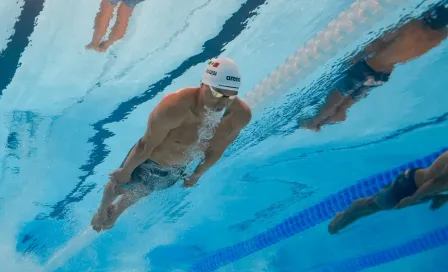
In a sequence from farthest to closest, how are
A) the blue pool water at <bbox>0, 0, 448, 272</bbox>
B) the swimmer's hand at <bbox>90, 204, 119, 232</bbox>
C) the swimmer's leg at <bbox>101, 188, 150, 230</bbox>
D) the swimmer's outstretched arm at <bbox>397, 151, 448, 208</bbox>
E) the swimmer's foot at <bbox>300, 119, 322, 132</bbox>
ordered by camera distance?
the swimmer's foot at <bbox>300, 119, 322, 132</bbox> < the swimmer's leg at <bbox>101, 188, 150, 230</bbox> < the swimmer's hand at <bbox>90, 204, 119, 232</bbox> < the swimmer's outstretched arm at <bbox>397, 151, 448, 208</bbox> < the blue pool water at <bbox>0, 0, 448, 272</bbox>

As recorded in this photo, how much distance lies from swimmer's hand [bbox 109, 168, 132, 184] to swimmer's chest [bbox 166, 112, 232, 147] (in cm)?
86

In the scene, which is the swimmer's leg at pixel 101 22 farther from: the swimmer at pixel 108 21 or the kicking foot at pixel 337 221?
the kicking foot at pixel 337 221

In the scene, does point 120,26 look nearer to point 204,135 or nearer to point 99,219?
point 204,135

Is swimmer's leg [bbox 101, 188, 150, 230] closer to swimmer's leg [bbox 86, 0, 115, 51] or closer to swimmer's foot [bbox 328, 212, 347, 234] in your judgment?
swimmer's leg [bbox 86, 0, 115, 51]

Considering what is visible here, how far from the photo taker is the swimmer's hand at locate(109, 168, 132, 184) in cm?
542

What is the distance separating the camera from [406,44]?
523 cm

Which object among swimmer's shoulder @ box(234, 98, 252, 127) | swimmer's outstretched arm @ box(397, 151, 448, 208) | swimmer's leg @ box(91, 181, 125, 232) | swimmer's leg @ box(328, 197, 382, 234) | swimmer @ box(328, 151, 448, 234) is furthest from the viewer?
swimmer's leg @ box(328, 197, 382, 234)

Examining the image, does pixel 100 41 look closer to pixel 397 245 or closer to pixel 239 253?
pixel 239 253

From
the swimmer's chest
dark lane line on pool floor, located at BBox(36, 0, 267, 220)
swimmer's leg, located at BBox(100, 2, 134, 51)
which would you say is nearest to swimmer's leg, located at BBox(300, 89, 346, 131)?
dark lane line on pool floor, located at BBox(36, 0, 267, 220)

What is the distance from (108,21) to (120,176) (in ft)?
6.10

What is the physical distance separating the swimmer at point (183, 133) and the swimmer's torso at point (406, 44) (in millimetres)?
1903

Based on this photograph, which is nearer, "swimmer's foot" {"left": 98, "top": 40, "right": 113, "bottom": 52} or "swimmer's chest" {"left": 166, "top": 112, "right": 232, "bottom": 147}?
Answer: "swimmer's chest" {"left": 166, "top": 112, "right": 232, "bottom": 147}

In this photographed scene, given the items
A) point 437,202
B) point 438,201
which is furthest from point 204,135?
point 437,202

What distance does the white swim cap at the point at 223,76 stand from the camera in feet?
13.1
